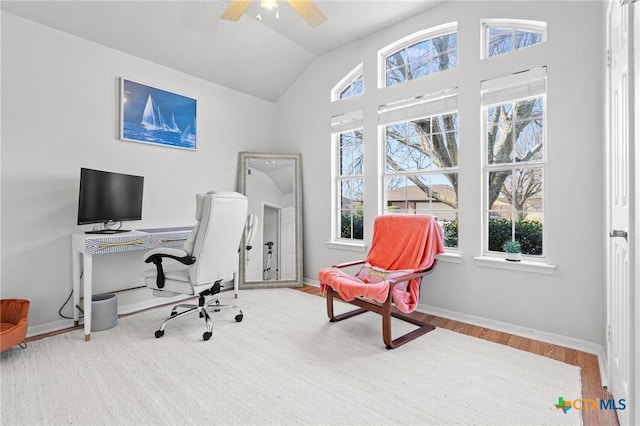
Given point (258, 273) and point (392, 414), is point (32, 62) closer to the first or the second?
point (258, 273)

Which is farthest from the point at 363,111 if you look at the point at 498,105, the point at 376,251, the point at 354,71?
the point at 376,251

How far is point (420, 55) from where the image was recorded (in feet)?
11.6

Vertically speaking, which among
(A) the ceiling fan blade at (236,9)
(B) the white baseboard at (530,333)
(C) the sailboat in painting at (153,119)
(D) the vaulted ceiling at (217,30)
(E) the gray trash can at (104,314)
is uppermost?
(D) the vaulted ceiling at (217,30)

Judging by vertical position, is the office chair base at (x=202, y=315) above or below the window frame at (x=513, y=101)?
below

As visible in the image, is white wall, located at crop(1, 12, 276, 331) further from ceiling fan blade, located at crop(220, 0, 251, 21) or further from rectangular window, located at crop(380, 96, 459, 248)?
rectangular window, located at crop(380, 96, 459, 248)

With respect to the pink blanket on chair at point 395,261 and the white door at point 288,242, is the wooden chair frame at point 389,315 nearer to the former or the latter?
the pink blanket on chair at point 395,261

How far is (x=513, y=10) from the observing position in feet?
9.20

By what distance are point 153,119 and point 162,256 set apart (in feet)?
5.82

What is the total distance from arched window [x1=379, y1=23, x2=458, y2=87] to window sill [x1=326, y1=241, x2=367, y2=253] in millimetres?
1985

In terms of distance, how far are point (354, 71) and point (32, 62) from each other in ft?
10.8

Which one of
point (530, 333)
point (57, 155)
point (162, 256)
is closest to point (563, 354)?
point (530, 333)

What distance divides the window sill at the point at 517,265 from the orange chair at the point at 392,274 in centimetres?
39

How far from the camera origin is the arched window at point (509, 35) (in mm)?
2785

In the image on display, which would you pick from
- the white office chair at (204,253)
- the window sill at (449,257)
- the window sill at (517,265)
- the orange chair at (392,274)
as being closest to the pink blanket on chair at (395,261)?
the orange chair at (392,274)
